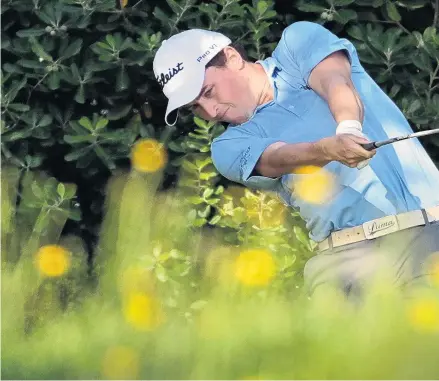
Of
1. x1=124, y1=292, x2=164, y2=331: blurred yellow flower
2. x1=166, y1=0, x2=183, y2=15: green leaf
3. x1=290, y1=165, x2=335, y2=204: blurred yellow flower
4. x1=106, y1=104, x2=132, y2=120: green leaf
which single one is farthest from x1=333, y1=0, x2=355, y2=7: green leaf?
x1=124, y1=292, x2=164, y2=331: blurred yellow flower

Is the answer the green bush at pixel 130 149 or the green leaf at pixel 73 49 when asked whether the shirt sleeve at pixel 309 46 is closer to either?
the green bush at pixel 130 149

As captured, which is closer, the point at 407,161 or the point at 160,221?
the point at 407,161

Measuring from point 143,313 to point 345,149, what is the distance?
31.2 inches

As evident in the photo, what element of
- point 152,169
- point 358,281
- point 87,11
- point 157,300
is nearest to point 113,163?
point 152,169

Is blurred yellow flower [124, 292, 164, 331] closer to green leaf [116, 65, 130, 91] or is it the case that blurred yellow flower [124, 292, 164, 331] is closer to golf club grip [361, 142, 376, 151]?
golf club grip [361, 142, 376, 151]

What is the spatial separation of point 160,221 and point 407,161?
86cm

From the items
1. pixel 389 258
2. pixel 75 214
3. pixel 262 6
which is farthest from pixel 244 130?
pixel 75 214

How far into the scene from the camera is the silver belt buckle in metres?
2.88

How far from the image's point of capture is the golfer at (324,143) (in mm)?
2881

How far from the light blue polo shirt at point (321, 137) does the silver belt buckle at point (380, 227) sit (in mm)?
24

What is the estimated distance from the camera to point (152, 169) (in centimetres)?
397

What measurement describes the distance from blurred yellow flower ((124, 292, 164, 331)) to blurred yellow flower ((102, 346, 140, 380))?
→ 16 centimetres

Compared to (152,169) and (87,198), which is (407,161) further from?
(87,198)

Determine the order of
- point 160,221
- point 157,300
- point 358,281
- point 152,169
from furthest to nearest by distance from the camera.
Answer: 1. point 152,169
2. point 160,221
3. point 358,281
4. point 157,300
